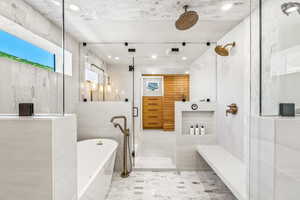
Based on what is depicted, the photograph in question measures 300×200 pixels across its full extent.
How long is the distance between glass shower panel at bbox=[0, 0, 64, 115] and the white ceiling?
0.38 ft

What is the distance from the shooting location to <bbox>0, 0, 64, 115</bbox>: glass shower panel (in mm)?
1207

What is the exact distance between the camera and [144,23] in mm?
2586

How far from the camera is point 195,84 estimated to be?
10.5 feet

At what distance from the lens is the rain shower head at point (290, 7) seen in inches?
43.8

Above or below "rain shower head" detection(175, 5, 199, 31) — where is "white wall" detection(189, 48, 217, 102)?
below

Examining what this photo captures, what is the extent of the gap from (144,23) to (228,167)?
2243 mm

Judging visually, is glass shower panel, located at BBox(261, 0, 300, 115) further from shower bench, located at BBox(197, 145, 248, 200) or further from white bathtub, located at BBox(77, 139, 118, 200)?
white bathtub, located at BBox(77, 139, 118, 200)

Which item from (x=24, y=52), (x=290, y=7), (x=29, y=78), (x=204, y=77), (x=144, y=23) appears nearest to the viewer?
(x=290, y=7)

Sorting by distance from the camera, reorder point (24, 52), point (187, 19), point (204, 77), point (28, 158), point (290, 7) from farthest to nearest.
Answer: point (204, 77) < point (187, 19) < point (24, 52) < point (290, 7) < point (28, 158)

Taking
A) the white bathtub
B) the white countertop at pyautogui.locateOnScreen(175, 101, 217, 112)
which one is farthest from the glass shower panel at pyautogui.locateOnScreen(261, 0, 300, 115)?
the white countertop at pyautogui.locateOnScreen(175, 101, 217, 112)

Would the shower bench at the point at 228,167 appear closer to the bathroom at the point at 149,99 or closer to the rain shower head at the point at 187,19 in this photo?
the bathroom at the point at 149,99

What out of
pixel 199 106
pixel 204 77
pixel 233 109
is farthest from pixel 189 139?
pixel 204 77

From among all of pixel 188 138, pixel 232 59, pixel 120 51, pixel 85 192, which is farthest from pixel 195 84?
pixel 85 192

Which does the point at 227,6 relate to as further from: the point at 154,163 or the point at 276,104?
the point at 154,163
